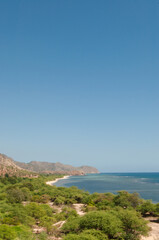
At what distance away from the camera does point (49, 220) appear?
33.7 meters

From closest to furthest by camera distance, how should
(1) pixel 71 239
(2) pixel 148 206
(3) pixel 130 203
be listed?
(1) pixel 71 239 → (2) pixel 148 206 → (3) pixel 130 203

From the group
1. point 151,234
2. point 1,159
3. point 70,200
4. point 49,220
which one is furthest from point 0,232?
point 1,159

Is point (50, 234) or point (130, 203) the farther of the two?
point (130, 203)

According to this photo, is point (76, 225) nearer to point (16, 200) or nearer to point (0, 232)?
point (0, 232)

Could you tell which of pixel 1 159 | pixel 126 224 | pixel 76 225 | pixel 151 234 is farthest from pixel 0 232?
pixel 1 159

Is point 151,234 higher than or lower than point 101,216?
lower

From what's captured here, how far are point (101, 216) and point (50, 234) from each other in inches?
340

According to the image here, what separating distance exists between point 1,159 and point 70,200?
112 meters

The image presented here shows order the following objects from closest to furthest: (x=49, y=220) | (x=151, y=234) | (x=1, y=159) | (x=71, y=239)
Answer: (x=71, y=239)
(x=151, y=234)
(x=49, y=220)
(x=1, y=159)

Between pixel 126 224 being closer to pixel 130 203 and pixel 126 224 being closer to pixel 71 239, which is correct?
pixel 71 239

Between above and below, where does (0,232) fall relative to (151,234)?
above

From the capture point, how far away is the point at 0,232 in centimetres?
2214

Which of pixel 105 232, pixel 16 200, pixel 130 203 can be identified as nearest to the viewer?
pixel 105 232

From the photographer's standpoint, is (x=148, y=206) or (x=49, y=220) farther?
(x=148, y=206)
